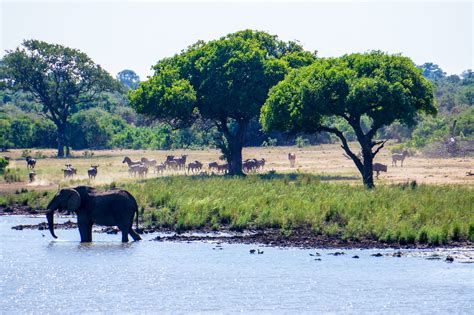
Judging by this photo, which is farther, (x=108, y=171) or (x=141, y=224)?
(x=108, y=171)

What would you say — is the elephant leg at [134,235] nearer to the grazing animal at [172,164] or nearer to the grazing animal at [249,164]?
the grazing animal at [249,164]

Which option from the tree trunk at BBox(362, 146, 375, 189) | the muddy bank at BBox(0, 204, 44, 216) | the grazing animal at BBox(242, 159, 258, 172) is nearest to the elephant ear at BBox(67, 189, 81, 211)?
the muddy bank at BBox(0, 204, 44, 216)

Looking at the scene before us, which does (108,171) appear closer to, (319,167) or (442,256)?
(319,167)

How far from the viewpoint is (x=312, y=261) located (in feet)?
83.5

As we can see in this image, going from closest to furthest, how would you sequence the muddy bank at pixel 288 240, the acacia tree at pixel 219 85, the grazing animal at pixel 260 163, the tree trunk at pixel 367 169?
the muddy bank at pixel 288 240 < the tree trunk at pixel 367 169 < the acacia tree at pixel 219 85 < the grazing animal at pixel 260 163

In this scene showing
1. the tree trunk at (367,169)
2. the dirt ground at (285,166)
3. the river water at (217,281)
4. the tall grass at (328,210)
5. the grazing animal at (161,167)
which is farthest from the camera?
the grazing animal at (161,167)

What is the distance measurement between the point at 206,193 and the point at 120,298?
1625 centimetres

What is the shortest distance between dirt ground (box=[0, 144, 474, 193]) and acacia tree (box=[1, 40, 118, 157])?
4458mm

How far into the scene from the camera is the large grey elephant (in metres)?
28.7

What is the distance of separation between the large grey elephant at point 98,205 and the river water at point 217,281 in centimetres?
73

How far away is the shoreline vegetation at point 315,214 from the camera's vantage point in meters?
28.1

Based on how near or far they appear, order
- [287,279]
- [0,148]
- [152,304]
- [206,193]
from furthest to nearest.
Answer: [0,148] → [206,193] → [287,279] → [152,304]

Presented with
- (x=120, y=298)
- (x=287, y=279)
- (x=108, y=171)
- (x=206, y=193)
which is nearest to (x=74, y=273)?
(x=120, y=298)

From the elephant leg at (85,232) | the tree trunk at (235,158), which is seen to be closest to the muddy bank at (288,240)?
the elephant leg at (85,232)
